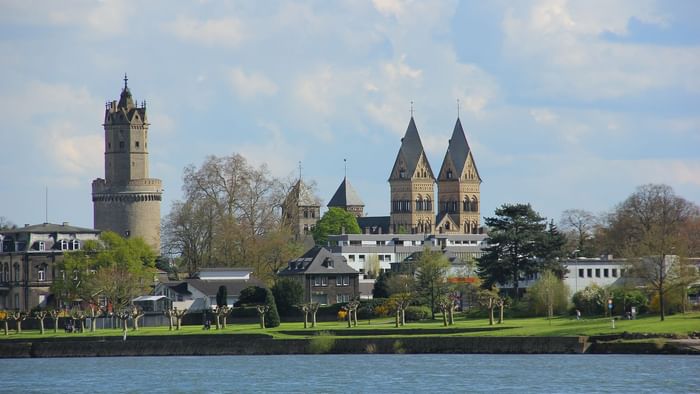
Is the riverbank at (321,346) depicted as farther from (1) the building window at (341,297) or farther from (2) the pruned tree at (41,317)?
(1) the building window at (341,297)

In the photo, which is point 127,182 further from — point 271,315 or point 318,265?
point 271,315

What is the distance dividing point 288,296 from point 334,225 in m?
77.7

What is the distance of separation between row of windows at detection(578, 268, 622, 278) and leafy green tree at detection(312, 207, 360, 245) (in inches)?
2874

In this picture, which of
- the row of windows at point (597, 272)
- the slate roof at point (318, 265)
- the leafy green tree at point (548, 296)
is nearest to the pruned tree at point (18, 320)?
the slate roof at point (318, 265)

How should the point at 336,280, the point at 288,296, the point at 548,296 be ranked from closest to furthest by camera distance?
the point at 548,296 → the point at 288,296 → the point at 336,280

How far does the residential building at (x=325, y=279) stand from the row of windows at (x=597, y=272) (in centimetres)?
1578

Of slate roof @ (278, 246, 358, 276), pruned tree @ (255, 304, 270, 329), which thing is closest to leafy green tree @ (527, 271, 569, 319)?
pruned tree @ (255, 304, 270, 329)

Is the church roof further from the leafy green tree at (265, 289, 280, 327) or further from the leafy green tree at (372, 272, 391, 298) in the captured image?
the leafy green tree at (265, 289, 280, 327)

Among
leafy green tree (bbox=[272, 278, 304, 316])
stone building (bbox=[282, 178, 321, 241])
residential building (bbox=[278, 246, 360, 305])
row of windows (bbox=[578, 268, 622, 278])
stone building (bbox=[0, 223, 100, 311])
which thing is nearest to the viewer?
leafy green tree (bbox=[272, 278, 304, 316])

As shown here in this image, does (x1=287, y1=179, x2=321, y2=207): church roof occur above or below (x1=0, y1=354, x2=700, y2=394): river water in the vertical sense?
above

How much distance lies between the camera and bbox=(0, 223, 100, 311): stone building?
122 meters

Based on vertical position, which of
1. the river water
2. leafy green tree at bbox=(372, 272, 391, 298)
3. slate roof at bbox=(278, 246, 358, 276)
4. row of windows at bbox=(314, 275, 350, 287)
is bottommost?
the river water

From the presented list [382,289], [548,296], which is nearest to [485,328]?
[548,296]

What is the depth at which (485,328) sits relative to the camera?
83.3 meters
